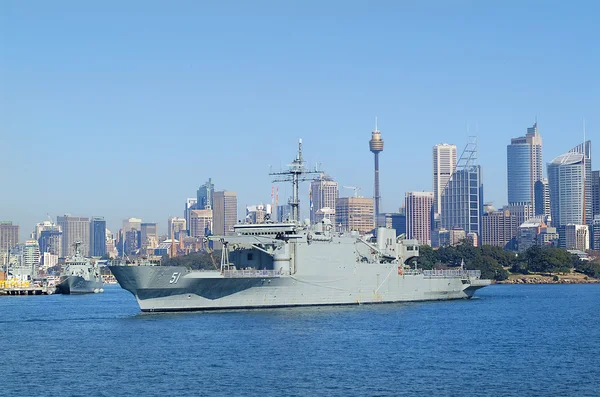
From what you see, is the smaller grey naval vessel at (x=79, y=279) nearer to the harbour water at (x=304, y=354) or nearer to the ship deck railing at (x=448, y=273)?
the harbour water at (x=304, y=354)

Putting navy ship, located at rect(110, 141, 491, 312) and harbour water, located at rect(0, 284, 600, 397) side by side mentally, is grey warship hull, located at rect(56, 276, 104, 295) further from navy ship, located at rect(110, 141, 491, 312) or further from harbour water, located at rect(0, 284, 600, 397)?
navy ship, located at rect(110, 141, 491, 312)

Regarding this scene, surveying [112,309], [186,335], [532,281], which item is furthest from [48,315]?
Answer: [532,281]

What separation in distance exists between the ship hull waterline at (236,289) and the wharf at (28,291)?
203ft

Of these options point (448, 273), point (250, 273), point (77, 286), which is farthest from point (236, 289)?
point (77, 286)

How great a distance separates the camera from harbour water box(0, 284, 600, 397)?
36.7 metres

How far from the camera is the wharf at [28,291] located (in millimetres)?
120650

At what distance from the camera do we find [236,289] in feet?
205

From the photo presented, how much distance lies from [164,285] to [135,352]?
51.1 feet

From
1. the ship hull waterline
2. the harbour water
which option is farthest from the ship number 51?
the harbour water

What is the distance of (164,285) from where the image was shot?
60.5 meters

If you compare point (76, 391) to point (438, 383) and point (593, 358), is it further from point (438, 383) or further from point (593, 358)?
point (593, 358)

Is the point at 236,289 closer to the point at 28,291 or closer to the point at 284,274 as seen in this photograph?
the point at 284,274

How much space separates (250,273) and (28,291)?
6693 cm

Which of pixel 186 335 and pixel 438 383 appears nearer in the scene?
pixel 438 383
